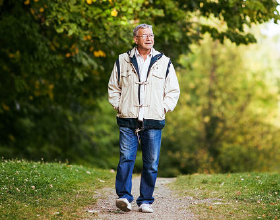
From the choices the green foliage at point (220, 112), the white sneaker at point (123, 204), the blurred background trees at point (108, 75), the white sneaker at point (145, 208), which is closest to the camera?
the white sneaker at point (123, 204)

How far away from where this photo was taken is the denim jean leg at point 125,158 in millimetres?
5895

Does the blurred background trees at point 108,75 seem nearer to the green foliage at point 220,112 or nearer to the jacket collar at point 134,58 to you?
the green foliage at point 220,112

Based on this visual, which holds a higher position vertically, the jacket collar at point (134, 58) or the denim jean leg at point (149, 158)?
the jacket collar at point (134, 58)

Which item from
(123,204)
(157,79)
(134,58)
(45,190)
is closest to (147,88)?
(157,79)

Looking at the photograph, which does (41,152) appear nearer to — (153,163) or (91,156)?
(91,156)

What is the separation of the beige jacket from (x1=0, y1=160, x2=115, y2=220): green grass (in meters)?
1.44

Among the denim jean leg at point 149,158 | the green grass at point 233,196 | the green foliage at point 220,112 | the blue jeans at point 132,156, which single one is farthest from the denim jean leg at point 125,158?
the green foliage at point 220,112

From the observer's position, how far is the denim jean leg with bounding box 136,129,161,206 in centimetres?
591

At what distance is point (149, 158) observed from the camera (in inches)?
235

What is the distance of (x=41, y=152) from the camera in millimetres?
18516

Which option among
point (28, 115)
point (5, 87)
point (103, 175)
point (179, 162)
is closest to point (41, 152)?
point (28, 115)

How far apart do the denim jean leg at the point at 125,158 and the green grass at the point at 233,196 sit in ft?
3.20

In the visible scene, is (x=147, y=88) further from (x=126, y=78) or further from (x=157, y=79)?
(x=126, y=78)

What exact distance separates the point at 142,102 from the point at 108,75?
854 centimetres
